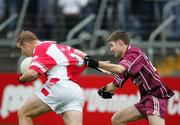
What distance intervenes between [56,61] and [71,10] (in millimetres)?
7221

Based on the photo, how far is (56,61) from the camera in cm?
1073

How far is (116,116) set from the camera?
11.7 metres

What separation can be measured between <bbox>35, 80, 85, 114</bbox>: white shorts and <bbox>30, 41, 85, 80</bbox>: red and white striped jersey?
126 mm

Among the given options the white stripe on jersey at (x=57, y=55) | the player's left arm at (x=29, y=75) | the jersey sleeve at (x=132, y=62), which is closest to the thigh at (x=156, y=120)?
the jersey sleeve at (x=132, y=62)

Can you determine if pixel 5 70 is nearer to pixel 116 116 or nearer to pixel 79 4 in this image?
pixel 79 4

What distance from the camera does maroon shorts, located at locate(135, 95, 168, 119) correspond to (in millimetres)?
11195

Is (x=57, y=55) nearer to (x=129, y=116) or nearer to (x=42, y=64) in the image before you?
(x=42, y=64)

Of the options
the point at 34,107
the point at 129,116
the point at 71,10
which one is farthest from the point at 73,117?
the point at 71,10

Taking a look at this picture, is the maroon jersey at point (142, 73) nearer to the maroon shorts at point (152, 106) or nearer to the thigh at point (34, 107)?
the maroon shorts at point (152, 106)

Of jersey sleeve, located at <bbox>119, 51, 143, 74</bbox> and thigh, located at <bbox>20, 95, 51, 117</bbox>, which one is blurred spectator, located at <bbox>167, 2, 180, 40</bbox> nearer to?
jersey sleeve, located at <bbox>119, 51, 143, 74</bbox>

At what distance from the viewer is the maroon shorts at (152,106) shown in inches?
441

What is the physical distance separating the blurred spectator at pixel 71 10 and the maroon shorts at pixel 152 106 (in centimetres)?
682

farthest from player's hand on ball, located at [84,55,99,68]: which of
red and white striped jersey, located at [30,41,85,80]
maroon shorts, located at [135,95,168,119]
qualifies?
maroon shorts, located at [135,95,168,119]

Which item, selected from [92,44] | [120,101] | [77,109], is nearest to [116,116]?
[77,109]
